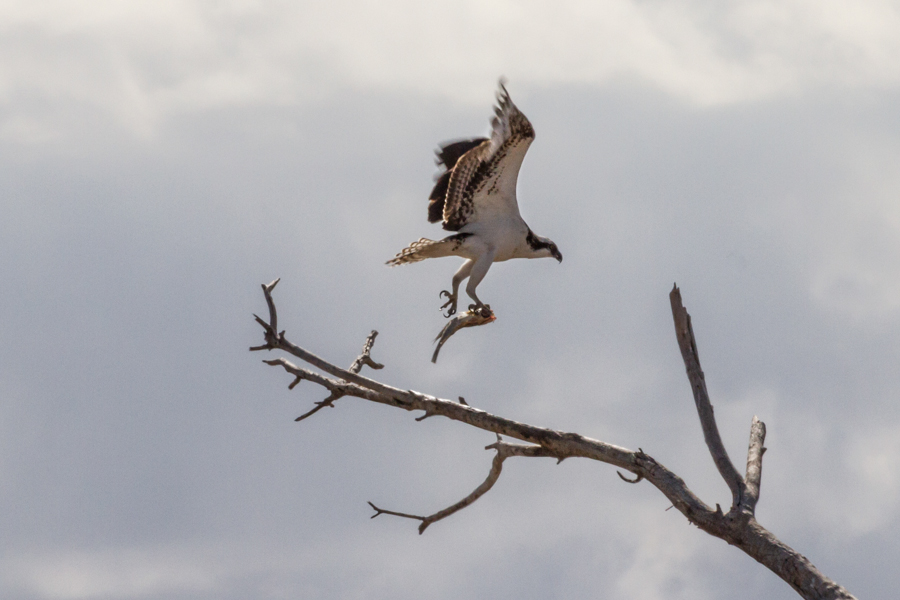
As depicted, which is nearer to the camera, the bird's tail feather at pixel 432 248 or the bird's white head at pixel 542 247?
the bird's tail feather at pixel 432 248

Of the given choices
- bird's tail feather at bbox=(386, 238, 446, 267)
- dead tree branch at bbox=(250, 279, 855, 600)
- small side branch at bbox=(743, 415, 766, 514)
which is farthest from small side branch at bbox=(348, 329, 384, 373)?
small side branch at bbox=(743, 415, 766, 514)

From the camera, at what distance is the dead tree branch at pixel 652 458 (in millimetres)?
9570

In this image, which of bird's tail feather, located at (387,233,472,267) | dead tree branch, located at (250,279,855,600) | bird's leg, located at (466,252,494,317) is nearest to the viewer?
dead tree branch, located at (250,279,855,600)

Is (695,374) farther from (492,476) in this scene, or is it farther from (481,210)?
(481,210)

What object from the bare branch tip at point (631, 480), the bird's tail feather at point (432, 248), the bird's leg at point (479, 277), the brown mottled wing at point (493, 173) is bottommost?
the bare branch tip at point (631, 480)

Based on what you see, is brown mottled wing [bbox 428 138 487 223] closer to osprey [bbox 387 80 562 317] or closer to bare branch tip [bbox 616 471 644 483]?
osprey [bbox 387 80 562 317]

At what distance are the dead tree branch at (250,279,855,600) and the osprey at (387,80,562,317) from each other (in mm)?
2477

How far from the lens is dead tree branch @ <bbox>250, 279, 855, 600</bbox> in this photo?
9.57m

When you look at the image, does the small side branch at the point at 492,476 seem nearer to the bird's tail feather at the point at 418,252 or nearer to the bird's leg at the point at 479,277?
the bird's leg at the point at 479,277

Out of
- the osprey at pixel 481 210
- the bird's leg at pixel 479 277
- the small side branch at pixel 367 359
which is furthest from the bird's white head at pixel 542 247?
the small side branch at pixel 367 359

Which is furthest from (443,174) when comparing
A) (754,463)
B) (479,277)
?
(754,463)

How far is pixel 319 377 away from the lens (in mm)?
10414

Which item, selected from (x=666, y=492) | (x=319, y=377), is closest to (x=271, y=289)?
(x=319, y=377)

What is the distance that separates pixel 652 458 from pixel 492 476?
1950mm
